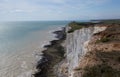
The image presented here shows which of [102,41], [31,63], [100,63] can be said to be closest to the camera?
[100,63]

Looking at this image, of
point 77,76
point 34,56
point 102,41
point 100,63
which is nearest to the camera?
point 77,76

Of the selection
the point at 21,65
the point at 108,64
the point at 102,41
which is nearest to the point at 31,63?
the point at 21,65

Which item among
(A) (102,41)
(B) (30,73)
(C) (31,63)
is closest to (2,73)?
(B) (30,73)

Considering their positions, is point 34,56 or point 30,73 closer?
point 30,73

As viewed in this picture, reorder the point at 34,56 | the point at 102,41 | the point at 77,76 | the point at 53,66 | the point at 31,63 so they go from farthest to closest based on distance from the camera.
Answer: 1. the point at 34,56
2. the point at 31,63
3. the point at 53,66
4. the point at 102,41
5. the point at 77,76

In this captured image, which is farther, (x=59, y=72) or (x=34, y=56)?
(x=34, y=56)

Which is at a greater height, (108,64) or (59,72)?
(108,64)

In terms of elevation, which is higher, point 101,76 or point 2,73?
point 101,76

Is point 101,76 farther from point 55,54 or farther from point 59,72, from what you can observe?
point 55,54

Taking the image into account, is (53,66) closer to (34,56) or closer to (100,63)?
(34,56)
